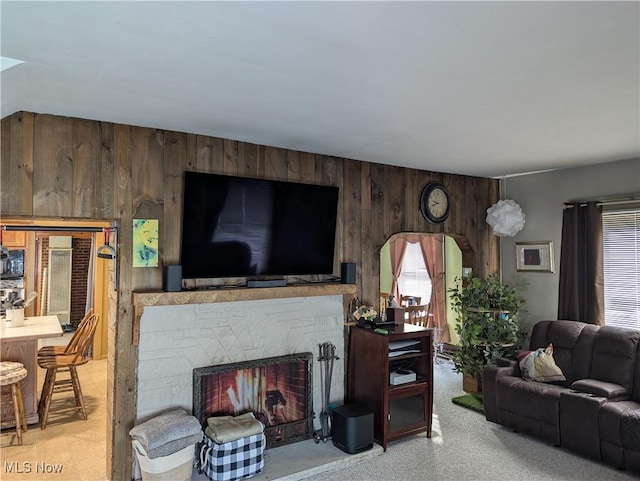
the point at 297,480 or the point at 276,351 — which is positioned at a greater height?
the point at 276,351

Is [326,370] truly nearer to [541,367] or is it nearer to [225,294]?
[225,294]

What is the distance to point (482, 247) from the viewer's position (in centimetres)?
516

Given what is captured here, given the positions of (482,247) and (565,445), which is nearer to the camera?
(565,445)

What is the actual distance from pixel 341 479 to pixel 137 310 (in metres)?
1.86

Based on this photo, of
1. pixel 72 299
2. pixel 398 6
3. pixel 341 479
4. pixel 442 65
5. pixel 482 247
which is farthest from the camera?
pixel 72 299

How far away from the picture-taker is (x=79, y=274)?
8359mm

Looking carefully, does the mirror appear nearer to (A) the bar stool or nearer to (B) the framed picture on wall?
(B) the framed picture on wall

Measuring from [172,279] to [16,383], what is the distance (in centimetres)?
196

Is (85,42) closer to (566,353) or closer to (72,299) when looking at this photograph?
(566,353)

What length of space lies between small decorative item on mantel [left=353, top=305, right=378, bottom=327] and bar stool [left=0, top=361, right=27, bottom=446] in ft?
9.56

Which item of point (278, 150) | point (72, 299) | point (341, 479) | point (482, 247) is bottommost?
point (341, 479)

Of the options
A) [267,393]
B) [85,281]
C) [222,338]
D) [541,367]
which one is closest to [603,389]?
[541,367]

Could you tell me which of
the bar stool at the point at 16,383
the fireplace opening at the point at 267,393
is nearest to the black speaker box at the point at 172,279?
the fireplace opening at the point at 267,393

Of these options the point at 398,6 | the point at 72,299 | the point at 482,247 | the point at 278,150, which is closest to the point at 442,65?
the point at 398,6
